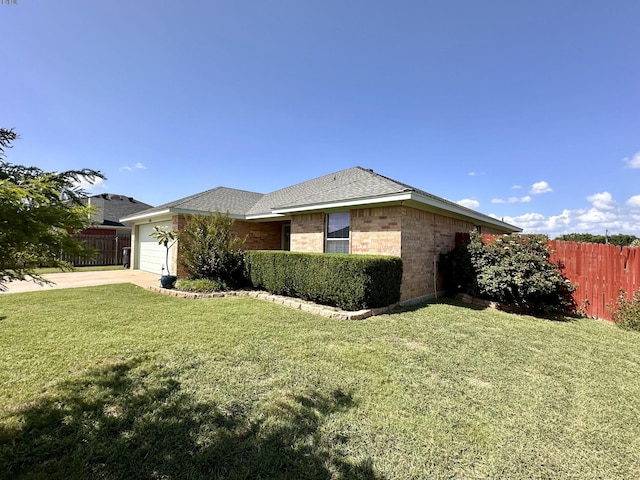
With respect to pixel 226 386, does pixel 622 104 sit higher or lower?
higher

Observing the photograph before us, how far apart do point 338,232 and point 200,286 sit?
512 centimetres

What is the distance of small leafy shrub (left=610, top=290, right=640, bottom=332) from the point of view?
21.6 feet

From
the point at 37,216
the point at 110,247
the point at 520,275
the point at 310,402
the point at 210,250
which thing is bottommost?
the point at 310,402

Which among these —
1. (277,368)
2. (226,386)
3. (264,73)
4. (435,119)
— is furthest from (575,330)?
(264,73)

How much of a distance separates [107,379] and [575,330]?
9046mm

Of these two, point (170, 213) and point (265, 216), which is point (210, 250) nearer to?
point (265, 216)

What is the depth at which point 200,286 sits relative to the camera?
9.52 metres

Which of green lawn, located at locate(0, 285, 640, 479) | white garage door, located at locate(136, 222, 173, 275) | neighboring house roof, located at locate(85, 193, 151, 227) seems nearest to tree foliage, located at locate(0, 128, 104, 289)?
green lawn, located at locate(0, 285, 640, 479)

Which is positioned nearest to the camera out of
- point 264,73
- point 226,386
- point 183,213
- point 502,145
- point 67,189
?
point 67,189

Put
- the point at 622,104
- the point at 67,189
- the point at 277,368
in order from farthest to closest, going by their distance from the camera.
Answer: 1. the point at 622,104
2. the point at 277,368
3. the point at 67,189

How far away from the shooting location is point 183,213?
39.4ft

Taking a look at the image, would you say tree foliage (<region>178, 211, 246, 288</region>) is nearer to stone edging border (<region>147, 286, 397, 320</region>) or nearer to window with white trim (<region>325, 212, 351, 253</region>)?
stone edging border (<region>147, 286, 397, 320</region>)

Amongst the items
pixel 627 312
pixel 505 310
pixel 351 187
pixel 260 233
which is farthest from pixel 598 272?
pixel 260 233

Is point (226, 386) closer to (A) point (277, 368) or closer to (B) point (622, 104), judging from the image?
(A) point (277, 368)
